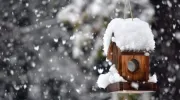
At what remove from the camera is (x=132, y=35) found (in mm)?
3549

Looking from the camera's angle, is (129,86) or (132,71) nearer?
(129,86)

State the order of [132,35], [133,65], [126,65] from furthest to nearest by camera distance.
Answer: [133,65], [126,65], [132,35]

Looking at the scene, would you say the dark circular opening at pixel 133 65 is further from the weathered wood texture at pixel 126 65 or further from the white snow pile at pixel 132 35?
the white snow pile at pixel 132 35

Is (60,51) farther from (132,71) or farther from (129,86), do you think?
(129,86)

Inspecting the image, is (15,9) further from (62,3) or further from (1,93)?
(1,93)

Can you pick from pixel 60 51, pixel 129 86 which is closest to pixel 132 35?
pixel 129 86

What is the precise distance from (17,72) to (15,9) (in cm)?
128

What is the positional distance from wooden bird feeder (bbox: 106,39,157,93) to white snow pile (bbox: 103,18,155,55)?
8cm

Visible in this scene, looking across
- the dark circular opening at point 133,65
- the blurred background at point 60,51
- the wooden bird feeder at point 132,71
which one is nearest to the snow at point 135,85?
the wooden bird feeder at point 132,71

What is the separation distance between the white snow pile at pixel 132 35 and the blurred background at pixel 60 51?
4.31m

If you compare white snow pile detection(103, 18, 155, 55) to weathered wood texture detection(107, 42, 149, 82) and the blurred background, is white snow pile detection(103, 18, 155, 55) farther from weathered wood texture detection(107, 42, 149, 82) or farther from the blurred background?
the blurred background

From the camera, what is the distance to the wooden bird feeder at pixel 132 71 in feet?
11.7

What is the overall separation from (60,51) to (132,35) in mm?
6001

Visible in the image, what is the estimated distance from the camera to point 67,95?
369 inches
